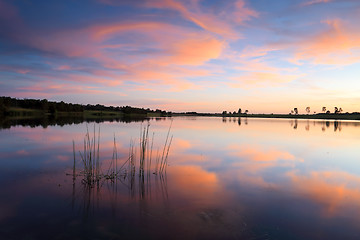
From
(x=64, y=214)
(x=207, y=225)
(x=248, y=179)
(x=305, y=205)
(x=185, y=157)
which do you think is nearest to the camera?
(x=207, y=225)

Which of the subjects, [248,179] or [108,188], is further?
[248,179]

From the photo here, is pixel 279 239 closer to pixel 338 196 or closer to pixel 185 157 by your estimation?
pixel 338 196

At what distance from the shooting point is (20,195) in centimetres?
754

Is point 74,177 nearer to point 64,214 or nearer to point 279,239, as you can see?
point 64,214

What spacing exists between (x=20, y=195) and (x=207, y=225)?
6.23m

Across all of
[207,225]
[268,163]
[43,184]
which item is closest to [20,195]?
[43,184]

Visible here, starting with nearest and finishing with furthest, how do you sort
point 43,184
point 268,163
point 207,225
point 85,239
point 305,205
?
point 85,239 < point 207,225 < point 305,205 < point 43,184 < point 268,163

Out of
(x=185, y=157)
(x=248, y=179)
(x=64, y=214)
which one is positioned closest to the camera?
(x=64, y=214)

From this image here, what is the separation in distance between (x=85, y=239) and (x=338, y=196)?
27.8 feet

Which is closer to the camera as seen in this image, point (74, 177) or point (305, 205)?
point (305, 205)

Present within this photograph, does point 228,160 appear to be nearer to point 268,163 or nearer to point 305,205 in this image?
point 268,163

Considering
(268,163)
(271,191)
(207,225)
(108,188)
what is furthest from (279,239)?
(268,163)

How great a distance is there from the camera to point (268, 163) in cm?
1372

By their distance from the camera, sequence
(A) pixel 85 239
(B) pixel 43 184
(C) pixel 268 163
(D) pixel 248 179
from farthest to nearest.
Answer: (C) pixel 268 163 → (D) pixel 248 179 → (B) pixel 43 184 → (A) pixel 85 239
